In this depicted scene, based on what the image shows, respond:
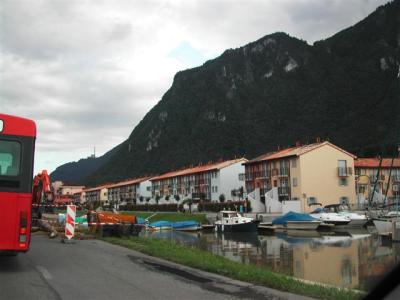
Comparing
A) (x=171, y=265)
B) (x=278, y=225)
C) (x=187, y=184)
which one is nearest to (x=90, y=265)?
(x=171, y=265)

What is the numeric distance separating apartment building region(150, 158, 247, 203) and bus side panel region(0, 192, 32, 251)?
89495 millimetres

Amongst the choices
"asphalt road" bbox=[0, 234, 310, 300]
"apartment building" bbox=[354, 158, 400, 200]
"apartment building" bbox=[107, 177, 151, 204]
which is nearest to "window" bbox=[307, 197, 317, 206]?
"apartment building" bbox=[354, 158, 400, 200]

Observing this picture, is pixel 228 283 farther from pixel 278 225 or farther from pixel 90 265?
pixel 278 225

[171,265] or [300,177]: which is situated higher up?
[300,177]

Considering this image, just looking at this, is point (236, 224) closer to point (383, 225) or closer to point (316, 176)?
point (383, 225)

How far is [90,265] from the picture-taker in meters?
13.5

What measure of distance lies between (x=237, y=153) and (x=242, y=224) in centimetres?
13313

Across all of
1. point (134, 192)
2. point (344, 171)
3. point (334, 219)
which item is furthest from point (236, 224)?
point (134, 192)

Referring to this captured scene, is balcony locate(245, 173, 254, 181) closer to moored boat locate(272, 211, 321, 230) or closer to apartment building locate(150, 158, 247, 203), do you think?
apartment building locate(150, 158, 247, 203)

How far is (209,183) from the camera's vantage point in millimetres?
116125

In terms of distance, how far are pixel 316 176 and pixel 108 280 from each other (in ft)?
247

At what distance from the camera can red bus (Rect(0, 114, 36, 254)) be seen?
37.8ft

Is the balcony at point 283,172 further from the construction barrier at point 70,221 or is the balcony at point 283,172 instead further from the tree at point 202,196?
the construction barrier at point 70,221

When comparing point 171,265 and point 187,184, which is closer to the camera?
point 171,265
